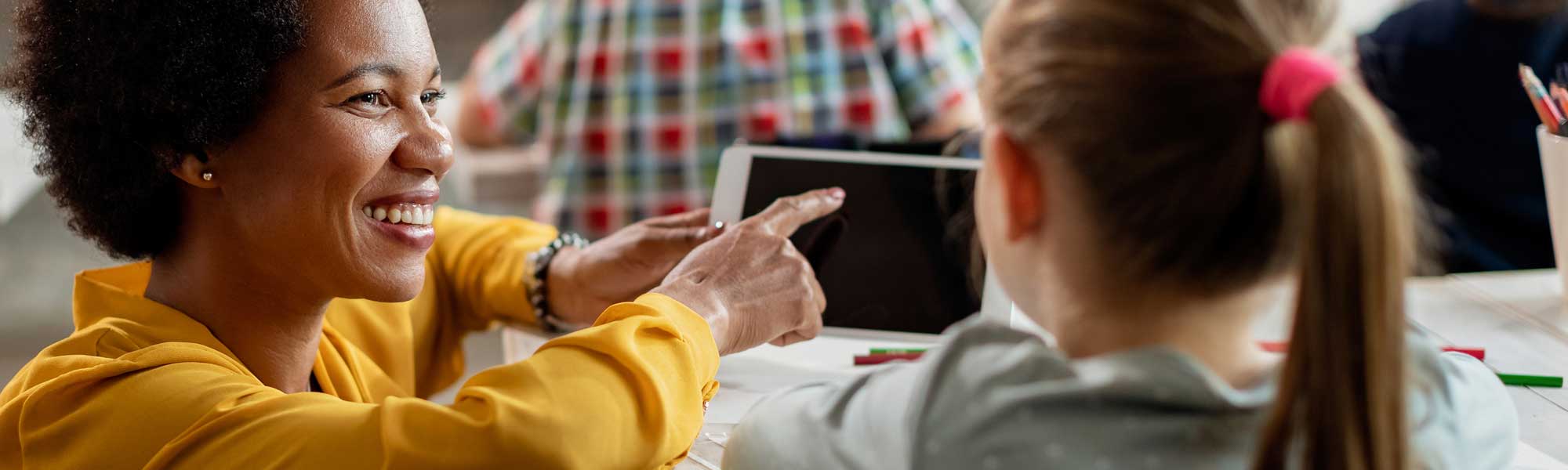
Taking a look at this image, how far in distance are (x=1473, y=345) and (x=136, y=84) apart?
1140 millimetres

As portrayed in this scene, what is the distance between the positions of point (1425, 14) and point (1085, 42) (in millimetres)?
1490

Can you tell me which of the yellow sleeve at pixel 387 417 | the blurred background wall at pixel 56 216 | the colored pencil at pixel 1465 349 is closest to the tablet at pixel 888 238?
the colored pencil at pixel 1465 349

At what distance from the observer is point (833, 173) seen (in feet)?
4.12

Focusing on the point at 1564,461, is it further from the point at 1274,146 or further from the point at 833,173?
the point at 833,173

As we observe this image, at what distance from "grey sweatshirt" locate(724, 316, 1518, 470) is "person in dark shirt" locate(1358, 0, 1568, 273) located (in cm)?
128

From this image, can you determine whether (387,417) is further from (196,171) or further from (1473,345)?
(1473,345)

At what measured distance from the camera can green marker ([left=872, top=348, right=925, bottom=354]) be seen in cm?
122

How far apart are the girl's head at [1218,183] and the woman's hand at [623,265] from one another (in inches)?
24.4

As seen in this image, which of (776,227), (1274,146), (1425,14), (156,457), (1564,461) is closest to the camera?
(1274,146)

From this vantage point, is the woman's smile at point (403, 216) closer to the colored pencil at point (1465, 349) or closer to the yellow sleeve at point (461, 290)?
the yellow sleeve at point (461, 290)

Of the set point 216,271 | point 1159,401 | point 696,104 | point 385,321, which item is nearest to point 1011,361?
point 1159,401

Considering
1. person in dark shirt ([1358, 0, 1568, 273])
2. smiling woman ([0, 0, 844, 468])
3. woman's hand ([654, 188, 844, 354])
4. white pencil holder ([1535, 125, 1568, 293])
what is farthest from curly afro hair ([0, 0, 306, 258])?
person in dark shirt ([1358, 0, 1568, 273])

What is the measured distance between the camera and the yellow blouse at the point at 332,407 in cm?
83

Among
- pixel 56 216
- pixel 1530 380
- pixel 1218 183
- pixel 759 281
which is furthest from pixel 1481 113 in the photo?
pixel 56 216
